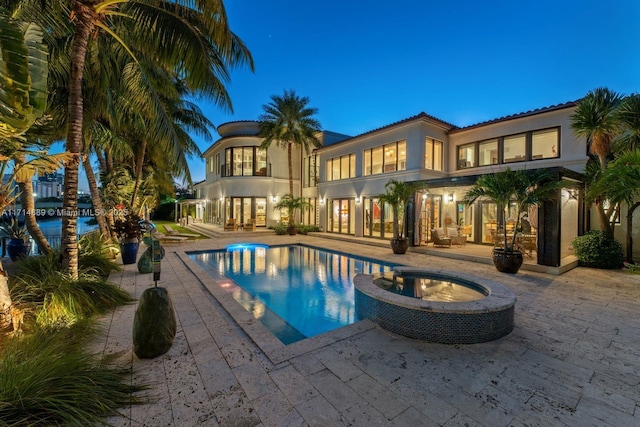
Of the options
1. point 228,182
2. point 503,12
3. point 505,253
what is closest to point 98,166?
point 228,182

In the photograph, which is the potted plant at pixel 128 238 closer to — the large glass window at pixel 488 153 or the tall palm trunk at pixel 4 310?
the tall palm trunk at pixel 4 310

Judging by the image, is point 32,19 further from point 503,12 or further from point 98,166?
point 503,12

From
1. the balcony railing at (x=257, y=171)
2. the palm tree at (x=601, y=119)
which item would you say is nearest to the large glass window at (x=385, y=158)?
the palm tree at (x=601, y=119)

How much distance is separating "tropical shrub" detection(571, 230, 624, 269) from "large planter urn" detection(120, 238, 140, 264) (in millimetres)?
15817

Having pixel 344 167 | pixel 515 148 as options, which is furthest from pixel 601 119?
pixel 344 167

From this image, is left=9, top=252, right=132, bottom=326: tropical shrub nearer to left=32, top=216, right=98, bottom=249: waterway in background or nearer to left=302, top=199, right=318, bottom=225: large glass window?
left=32, top=216, right=98, bottom=249: waterway in background

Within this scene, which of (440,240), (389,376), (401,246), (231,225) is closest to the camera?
(389,376)

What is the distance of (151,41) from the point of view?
616 cm

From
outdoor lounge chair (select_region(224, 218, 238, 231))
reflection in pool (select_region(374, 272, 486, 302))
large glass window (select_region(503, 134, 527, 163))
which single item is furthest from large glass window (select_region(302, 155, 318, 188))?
reflection in pool (select_region(374, 272, 486, 302))

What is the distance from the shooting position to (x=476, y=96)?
95.8 m

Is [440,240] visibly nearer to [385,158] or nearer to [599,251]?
[599,251]

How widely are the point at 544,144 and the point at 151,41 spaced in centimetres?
1548

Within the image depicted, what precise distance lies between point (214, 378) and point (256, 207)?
65.6ft

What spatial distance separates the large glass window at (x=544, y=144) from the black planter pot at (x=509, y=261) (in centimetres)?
648
